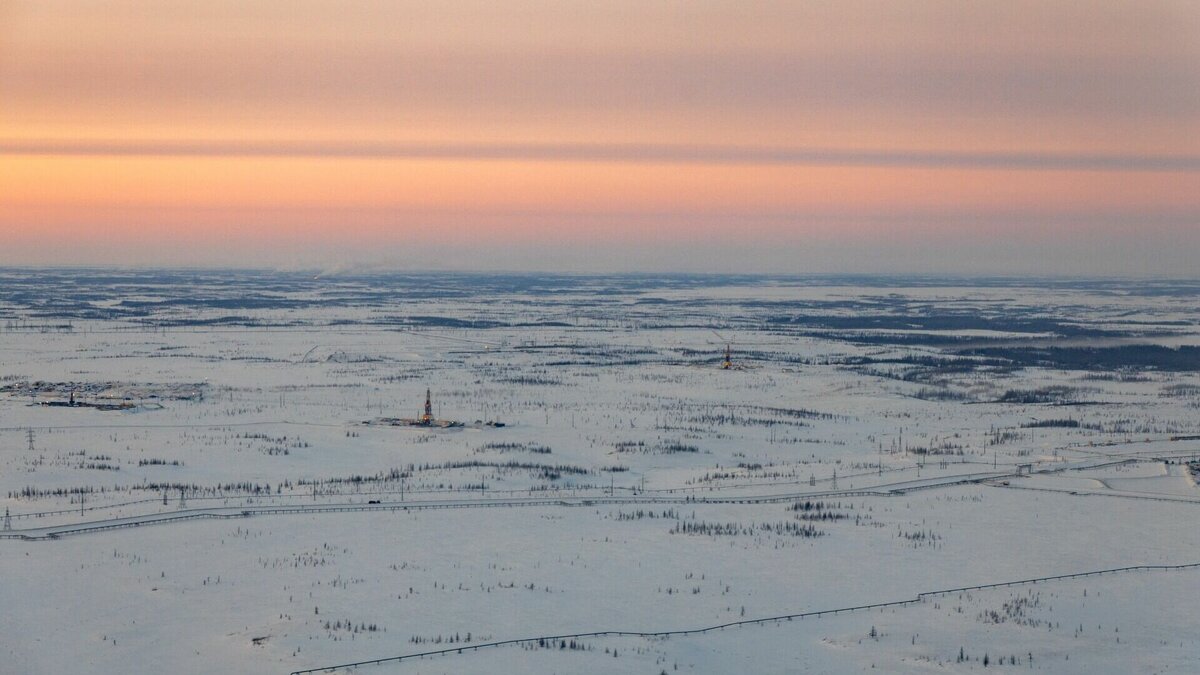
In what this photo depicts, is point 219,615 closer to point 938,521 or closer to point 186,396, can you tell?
point 938,521

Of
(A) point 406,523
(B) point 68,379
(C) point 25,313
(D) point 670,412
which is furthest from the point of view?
(C) point 25,313

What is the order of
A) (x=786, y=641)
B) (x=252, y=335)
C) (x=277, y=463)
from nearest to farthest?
(x=786, y=641) < (x=277, y=463) < (x=252, y=335)

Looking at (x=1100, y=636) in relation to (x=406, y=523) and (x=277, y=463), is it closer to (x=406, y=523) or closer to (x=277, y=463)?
(x=406, y=523)

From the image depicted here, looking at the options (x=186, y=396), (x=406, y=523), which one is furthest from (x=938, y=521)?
(x=186, y=396)

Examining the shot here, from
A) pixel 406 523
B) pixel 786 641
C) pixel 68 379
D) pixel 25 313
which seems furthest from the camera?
pixel 25 313

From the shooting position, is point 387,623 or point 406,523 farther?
point 406,523

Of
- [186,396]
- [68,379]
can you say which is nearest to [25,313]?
[68,379]
